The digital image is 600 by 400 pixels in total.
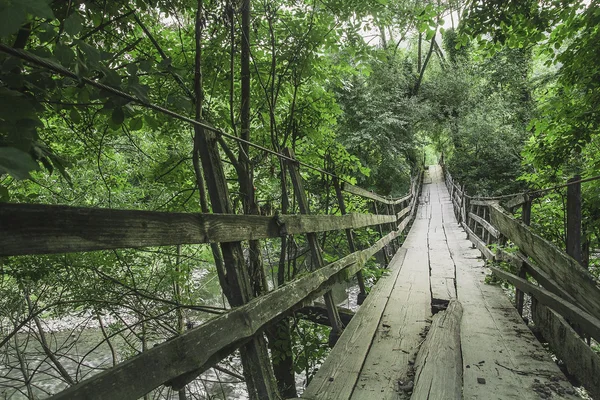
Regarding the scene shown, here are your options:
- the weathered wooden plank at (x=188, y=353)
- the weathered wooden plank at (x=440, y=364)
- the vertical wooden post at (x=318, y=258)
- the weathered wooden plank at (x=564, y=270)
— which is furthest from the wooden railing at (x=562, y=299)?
the vertical wooden post at (x=318, y=258)

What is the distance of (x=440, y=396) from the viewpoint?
169 cm

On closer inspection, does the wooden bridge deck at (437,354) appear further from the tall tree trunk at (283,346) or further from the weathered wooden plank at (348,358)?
the tall tree trunk at (283,346)

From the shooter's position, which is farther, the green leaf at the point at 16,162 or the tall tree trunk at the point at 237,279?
the tall tree trunk at the point at 237,279

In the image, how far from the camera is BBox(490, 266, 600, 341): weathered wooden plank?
5.56 feet

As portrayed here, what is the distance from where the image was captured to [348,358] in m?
2.16

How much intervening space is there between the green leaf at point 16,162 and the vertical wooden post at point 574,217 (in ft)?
9.98

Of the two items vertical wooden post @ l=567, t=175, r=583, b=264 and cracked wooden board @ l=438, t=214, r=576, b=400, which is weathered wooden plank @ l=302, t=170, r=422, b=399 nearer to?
cracked wooden board @ l=438, t=214, r=576, b=400

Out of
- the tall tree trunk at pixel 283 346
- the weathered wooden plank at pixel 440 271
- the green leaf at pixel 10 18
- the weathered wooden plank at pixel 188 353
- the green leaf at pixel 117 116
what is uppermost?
the green leaf at pixel 10 18

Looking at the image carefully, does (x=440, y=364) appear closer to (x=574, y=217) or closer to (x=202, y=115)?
(x=574, y=217)

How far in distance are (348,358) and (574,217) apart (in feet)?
6.70

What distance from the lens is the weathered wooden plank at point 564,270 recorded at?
1.47 m

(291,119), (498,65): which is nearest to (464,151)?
(498,65)

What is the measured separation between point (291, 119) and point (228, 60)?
0.92 metres

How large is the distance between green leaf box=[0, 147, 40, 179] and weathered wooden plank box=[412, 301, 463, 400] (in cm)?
183
